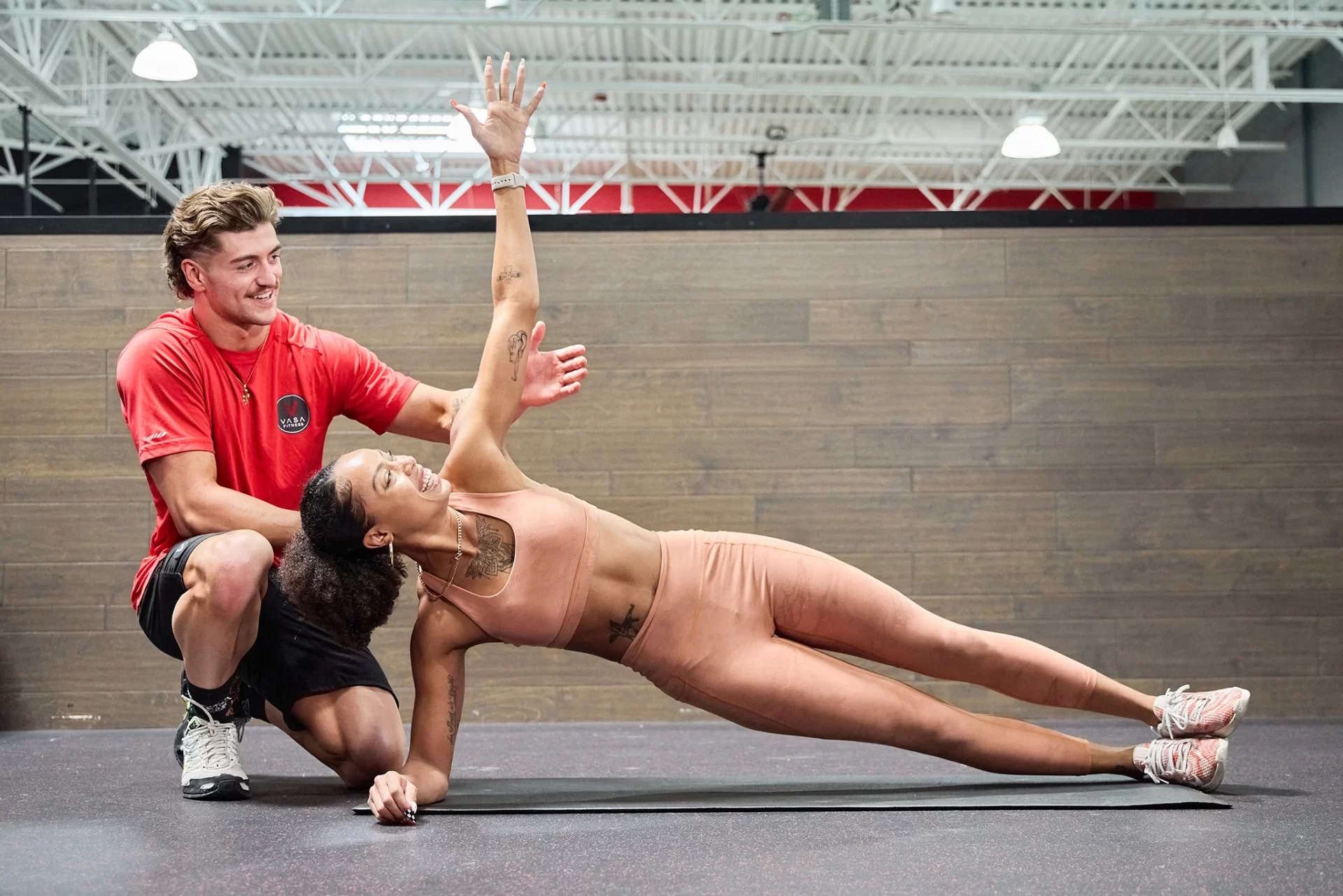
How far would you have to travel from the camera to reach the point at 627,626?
6.91ft

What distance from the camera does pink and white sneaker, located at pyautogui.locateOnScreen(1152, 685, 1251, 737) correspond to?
6.80 feet

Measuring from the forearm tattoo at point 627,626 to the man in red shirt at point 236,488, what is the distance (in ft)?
1.60

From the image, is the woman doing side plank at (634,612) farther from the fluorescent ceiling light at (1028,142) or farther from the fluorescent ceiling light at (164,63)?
the fluorescent ceiling light at (1028,142)

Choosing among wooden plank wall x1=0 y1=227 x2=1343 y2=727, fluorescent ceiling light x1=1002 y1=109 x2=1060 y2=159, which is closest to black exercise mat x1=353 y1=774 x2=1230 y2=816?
wooden plank wall x1=0 y1=227 x2=1343 y2=727

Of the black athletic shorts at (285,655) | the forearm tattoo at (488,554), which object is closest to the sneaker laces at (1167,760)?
the forearm tattoo at (488,554)

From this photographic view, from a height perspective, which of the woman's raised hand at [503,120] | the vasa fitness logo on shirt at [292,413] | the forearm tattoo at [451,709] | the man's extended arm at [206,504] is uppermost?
the woman's raised hand at [503,120]

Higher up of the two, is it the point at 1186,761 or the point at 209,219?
the point at 209,219

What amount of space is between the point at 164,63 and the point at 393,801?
6205 mm

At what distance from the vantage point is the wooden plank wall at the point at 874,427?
3.74 meters

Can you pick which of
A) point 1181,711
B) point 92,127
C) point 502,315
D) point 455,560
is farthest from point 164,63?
point 1181,711

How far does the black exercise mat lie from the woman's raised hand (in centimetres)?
118

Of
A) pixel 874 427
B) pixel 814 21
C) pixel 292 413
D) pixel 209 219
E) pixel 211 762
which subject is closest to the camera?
pixel 211 762

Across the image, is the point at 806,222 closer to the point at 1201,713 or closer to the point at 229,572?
the point at 1201,713

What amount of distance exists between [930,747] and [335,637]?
3.56 feet
